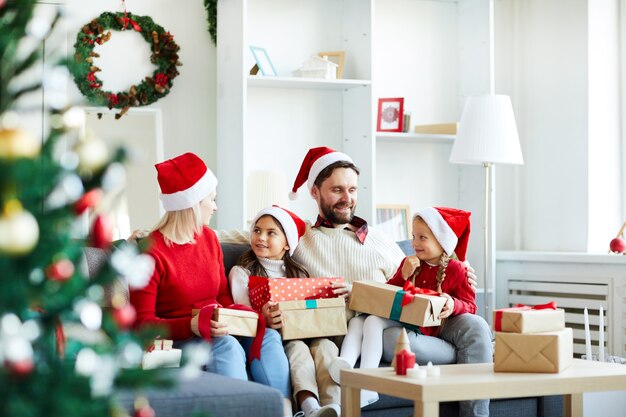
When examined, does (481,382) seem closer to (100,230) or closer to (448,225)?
(448,225)

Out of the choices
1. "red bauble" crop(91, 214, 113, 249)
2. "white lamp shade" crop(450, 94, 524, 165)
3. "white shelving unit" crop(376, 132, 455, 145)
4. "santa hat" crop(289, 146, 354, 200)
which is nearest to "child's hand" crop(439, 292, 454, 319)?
"santa hat" crop(289, 146, 354, 200)

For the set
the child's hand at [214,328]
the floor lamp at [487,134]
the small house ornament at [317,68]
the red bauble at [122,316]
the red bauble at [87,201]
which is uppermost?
the small house ornament at [317,68]

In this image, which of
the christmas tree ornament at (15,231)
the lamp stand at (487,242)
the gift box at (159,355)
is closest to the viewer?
the christmas tree ornament at (15,231)

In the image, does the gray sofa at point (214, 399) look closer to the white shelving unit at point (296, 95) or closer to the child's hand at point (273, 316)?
the child's hand at point (273, 316)

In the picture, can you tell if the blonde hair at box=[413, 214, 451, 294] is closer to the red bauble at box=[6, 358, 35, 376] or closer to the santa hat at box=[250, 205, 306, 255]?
the santa hat at box=[250, 205, 306, 255]

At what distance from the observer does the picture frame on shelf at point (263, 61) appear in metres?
4.53

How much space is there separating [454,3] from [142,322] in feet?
10.3

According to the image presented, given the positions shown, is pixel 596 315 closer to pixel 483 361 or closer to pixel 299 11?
pixel 483 361

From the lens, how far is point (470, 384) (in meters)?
2.34

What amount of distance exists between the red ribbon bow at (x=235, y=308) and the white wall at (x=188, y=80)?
5.72 feet

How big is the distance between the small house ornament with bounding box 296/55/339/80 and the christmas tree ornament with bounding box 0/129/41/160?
3.75 meters

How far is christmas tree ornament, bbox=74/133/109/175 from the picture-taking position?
1.00 metres

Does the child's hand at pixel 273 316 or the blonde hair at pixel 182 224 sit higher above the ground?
the blonde hair at pixel 182 224

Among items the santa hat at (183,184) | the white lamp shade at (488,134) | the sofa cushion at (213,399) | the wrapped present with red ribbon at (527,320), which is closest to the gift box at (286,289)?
the santa hat at (183,184)
